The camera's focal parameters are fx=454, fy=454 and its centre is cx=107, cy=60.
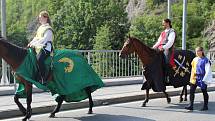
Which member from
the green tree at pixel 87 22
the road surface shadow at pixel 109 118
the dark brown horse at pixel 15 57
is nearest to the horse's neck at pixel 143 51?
the road surface shadow at pixel 109 118

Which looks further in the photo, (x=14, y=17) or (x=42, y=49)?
(x=14, y=17)

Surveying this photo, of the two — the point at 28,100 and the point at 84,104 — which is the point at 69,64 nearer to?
the point at 28,100

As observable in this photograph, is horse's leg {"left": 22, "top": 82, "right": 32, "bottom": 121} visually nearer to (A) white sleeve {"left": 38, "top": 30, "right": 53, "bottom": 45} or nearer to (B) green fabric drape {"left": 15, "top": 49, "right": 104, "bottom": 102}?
(B) green fabric drape {"left": 15, "top": 49, "right": 104, "bottom": 102}

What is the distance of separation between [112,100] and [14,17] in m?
116

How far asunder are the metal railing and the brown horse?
4.53 m

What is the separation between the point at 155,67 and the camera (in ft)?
38.5

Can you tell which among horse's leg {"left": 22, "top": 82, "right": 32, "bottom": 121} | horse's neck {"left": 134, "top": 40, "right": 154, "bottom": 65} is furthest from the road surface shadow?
horse's neck {"left": 134, "top": 40, "right": 154, "bottom": 65}

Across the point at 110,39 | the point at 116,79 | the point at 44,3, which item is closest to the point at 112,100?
the point at 116,79

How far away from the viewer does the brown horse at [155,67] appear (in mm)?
11445

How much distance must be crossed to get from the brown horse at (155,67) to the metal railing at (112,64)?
4.53 meters

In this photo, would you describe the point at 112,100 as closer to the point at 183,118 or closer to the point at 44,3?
the point at 183,118

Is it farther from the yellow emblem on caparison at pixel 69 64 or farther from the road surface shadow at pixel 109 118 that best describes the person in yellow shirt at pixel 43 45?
the road surface shadow at pixel 109 118

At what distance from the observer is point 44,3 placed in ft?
413

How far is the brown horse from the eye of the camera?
11445 millimetres
